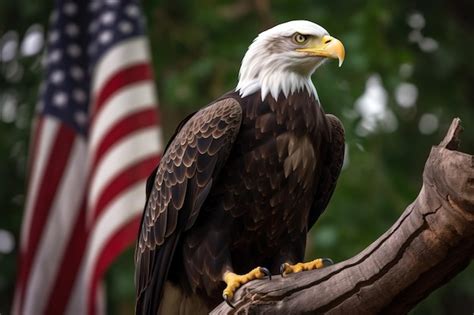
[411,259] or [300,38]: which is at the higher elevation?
[300,38]

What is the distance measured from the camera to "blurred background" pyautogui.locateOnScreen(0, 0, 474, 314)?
9375 millimetres

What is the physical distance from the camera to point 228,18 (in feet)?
34.1

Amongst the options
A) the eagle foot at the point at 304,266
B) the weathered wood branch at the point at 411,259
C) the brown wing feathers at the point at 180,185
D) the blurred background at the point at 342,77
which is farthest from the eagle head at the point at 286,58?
the blurred background at the point at 342,77

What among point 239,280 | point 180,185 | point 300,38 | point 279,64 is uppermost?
point 300,38

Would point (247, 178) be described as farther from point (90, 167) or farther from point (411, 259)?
point (90, 167)

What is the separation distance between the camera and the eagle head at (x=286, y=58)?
4.82m

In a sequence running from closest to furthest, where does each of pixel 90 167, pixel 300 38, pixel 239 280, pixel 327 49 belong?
1. pixel 239 280
2. pixel 327 49
3. pixel 300 38
4. pixel 90 167

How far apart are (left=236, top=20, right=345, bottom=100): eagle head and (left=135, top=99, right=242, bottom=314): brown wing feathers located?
0.16 m

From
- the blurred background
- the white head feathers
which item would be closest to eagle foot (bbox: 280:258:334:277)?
the white head feathers

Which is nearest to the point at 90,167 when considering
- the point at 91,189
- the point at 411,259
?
the point at 91,189

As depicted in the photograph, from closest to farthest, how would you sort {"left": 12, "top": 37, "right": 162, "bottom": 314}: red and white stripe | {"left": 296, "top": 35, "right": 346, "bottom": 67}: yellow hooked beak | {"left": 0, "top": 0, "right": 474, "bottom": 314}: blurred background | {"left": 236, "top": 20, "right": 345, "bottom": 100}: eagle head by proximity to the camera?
1. {"left": 296, "top": 35, "right": 346, "bottom": 67}: yellow hooked beak
2. {"left": 236, "top": 20, "right": 345, "bottom": 100}: eagle head
3. {"left": 12, "top": 37, "right": 162, "bottom": 314}: red and white stripe
4. {"left": 0, "top": 0, "right": 474, "bottom": 314}: blurred background

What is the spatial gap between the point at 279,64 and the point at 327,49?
262 millimetres

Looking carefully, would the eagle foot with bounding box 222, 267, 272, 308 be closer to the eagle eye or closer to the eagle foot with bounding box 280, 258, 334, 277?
the eagle foot with bounding box 280, 258, 334, 277

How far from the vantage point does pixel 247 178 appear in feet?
15.6
